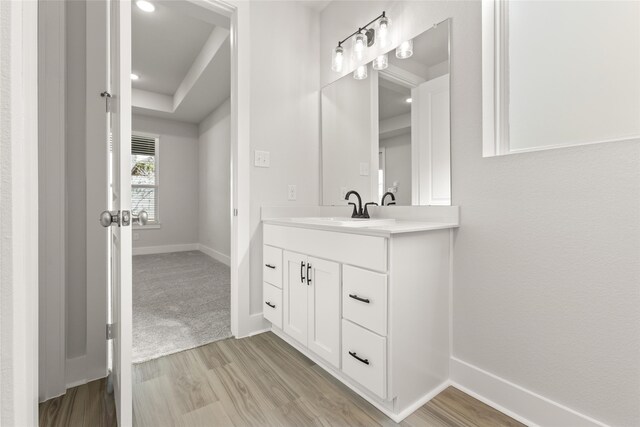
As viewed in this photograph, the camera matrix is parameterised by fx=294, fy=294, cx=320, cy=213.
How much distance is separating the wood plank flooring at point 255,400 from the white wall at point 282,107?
1.76ft

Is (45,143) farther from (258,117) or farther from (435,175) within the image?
(435,175)

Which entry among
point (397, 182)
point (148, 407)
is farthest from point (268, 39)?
point (148, 407)

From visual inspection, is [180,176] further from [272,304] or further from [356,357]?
[356,357]

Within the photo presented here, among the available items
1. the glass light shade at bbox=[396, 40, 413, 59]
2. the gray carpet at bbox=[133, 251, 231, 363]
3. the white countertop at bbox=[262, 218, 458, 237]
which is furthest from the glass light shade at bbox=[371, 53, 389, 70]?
the gray carpet at bbox=[133, 251, 231, 363]

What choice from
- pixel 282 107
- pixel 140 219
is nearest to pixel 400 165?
pixel 282 107

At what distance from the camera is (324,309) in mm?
1560

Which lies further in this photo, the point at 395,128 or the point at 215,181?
the point at 215,181

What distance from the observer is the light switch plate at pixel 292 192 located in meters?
2.31

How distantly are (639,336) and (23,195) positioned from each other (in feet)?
5.47

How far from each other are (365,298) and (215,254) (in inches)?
160

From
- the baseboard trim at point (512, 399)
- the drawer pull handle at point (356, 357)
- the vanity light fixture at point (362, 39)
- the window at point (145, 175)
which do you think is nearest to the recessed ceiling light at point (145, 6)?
the vanity light fixture at point (362, 39)

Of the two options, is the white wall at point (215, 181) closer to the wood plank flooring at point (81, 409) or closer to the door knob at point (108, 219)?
the wood plank flooring at point (81, 409)

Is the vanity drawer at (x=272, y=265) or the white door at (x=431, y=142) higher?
the white door at (x=431, y=142)

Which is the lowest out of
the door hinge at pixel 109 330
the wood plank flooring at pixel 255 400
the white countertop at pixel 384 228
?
the wood plank flooring at pixel 255 400
